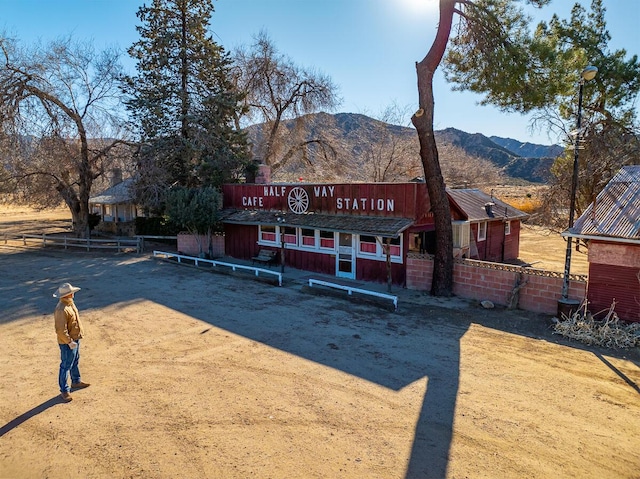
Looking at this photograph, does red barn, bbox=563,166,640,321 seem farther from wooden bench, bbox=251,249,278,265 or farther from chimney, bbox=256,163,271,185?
chimney, bbox=256,163,271,185

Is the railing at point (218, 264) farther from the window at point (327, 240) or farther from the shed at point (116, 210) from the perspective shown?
the shed at point (116, 210)

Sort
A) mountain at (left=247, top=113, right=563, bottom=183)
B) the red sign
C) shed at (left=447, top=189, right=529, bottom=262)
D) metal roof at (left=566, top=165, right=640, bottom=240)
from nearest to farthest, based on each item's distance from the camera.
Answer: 1. metal roof at (left=566, top=165, right=640, bottom=240)
2. the red sign
3. shed at (left=447, top=189, right=529, bottom=262)
4. mountain at (left=247, top=113, right=563, bottom=183)

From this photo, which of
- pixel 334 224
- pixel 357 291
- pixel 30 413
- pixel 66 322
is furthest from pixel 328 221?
pixel 30 413

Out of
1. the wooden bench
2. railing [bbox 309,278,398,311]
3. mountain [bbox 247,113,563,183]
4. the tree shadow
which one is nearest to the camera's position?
the tree shadow

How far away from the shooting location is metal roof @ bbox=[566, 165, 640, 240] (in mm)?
11070

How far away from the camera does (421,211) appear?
1598 centimetres

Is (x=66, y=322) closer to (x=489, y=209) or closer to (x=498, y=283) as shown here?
(x=498, y=283)

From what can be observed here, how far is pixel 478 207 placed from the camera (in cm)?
2084

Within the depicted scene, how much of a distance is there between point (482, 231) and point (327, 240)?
7553 mm

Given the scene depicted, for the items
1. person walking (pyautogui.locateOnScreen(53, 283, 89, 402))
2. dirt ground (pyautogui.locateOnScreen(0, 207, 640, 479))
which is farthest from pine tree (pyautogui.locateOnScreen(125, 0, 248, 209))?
person walking (pyautogui.locateOnScreen(53, 283, 89, 402))

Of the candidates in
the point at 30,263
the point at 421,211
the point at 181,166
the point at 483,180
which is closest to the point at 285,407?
the point at 421,211

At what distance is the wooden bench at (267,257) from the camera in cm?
1981

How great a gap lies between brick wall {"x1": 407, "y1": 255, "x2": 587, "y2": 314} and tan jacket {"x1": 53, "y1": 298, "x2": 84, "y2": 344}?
1109cm

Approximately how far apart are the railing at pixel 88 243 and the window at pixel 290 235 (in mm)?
8998
